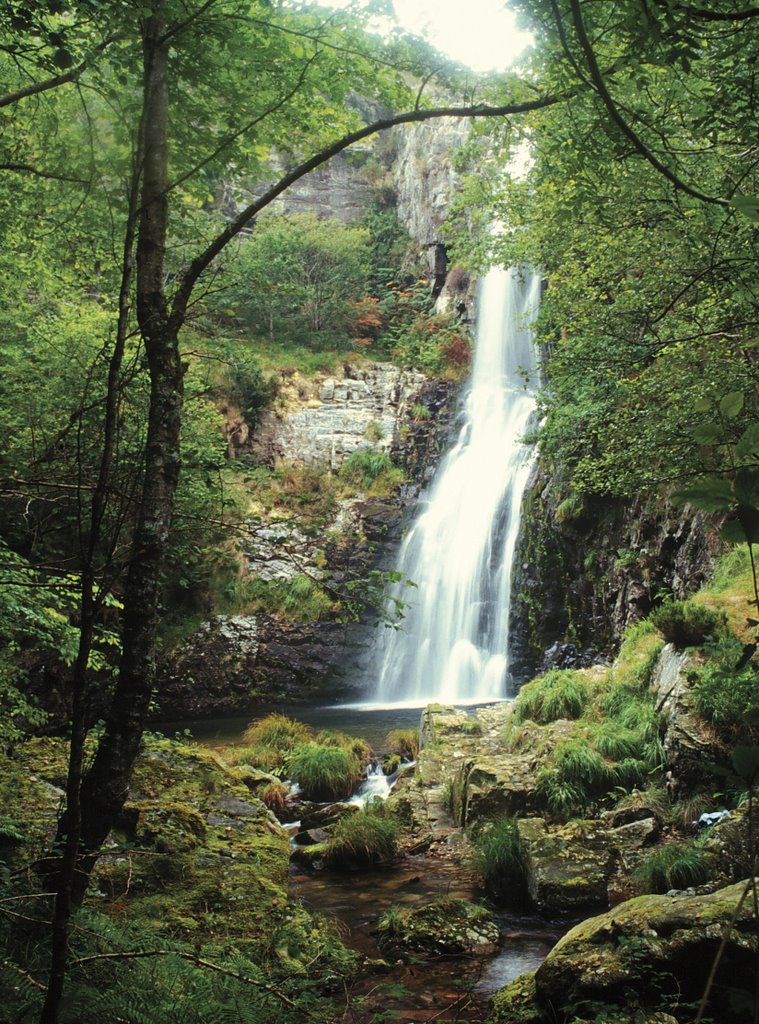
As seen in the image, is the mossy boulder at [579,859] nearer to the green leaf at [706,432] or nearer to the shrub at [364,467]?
the green leaf at [706,432]

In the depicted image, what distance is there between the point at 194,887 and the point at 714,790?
4499mm

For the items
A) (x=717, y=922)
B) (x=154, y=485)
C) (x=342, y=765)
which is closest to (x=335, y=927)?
(x=717, y=922)

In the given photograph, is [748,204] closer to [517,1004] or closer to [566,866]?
[517,1004]

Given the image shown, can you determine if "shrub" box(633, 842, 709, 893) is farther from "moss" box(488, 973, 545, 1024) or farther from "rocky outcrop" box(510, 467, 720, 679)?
"rocky outcrop" box(510, 467, 720, 679)

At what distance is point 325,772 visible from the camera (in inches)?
353

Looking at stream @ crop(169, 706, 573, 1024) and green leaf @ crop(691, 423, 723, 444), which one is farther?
stream @ crop(169, 706, 573, 1024)

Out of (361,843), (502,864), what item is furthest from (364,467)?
(502,864)

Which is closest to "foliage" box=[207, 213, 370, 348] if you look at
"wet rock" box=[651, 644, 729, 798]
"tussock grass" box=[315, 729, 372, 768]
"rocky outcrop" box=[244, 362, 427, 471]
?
"rocky outcrop" box=[244, 362, 427, 471]

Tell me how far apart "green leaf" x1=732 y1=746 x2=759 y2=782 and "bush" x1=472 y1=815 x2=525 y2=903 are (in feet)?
16.6

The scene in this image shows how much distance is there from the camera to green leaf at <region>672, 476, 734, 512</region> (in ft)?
4.63

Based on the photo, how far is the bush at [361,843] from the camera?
6598mm

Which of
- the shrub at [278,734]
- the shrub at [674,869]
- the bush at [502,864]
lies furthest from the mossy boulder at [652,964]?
the shrub at [278,734]

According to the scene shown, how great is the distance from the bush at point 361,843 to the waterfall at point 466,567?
22.8ft

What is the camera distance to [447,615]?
17.1 metres
